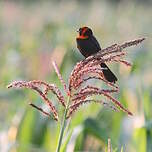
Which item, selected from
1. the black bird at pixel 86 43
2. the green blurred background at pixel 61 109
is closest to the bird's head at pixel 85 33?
the black bird at pixel 86 43

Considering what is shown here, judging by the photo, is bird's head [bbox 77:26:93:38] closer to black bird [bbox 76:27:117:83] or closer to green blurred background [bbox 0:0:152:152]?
black bird [bbox 76:27:117:83]

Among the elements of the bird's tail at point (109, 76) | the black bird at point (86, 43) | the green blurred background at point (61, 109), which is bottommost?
the bird's tail at point (109, 76)

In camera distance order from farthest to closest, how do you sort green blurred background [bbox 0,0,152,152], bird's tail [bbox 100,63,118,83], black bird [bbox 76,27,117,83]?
green blurred background [bbox 0,0,152,152] < black bird [bbox 76,27,117,83] < bird's tail [bbox 100,63,118,83]

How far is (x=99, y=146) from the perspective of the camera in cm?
336

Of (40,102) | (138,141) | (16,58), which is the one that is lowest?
(138,141)

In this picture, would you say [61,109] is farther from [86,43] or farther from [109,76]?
[109,76]

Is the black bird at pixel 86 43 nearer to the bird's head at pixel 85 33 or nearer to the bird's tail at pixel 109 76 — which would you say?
the bird's head at pixel 85 33

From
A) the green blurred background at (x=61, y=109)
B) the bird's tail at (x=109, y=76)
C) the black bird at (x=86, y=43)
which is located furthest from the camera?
the green blurred background at (x=61, y=109)

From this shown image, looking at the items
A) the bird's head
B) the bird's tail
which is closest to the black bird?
the bird's head

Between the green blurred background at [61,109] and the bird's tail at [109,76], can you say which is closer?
the bird's tail at [109,76]

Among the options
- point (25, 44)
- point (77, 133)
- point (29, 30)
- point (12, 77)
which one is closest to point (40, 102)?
point (77, 133)

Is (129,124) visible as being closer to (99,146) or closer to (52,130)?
(99,146)

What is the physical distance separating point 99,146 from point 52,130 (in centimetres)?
39

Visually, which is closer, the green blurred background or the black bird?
the black bird
